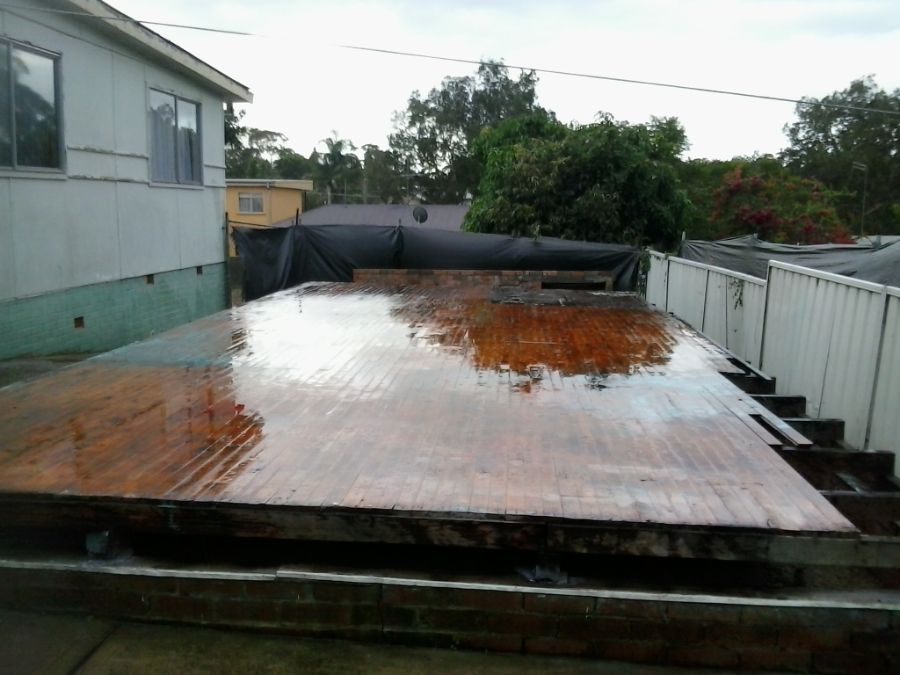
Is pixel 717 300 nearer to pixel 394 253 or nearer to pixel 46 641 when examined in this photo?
pixel 394 253

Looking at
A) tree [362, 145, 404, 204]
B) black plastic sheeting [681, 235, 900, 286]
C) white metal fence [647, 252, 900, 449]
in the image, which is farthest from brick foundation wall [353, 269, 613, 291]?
tree [362, 145, 404, 204]

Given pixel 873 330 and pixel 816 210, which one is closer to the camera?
pixel 873 330

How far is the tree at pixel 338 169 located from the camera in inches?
2124

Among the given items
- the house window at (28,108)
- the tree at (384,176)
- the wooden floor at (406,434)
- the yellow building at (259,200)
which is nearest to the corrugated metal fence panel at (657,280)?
the wooden floor at (406,434)

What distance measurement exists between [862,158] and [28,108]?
3955cm

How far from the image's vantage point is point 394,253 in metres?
13.8

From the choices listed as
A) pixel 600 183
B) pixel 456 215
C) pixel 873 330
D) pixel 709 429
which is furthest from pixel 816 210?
pixel 709 429

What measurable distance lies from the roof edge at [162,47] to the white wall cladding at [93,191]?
0.81 feet

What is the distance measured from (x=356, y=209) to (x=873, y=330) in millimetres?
32837

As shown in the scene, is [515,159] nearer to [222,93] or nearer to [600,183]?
[600,183]

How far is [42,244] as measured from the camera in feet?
29.3

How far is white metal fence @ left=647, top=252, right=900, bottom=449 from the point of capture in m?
5.31

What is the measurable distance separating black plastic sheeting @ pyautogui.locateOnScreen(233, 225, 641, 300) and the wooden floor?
6176mm

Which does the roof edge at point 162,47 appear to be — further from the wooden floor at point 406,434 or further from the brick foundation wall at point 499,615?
the brick foundation wall at point 499,615
